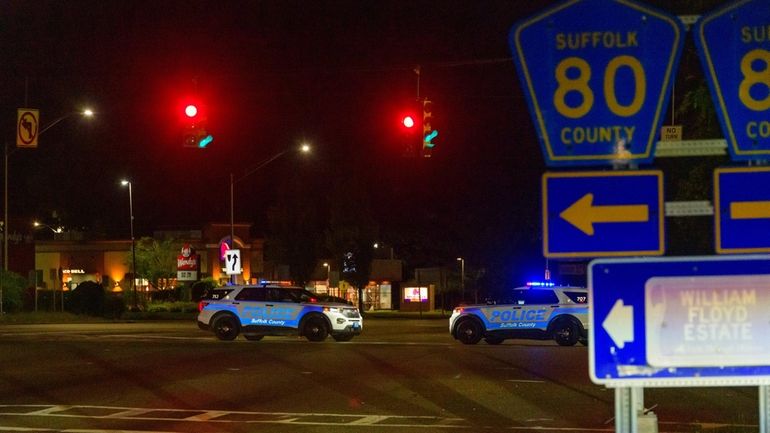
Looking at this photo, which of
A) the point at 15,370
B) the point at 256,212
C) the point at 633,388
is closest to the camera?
the point at 633,388

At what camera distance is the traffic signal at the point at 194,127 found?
21.1 metres

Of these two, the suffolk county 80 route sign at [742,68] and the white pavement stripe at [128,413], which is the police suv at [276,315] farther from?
the suffolk county 80 route sign at [742,68]

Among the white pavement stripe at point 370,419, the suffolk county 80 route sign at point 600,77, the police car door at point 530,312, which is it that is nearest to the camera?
the suffolk county 80 route sign at point 600,77

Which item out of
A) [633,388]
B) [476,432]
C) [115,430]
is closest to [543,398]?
[476,432]

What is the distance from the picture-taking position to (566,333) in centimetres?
2412

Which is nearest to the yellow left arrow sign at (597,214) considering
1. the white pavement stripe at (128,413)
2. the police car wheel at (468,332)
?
the white pavement stripe at (128,413)

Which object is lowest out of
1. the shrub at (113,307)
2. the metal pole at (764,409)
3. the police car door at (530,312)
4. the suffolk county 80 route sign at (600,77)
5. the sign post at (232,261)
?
the shrub at (113,307)

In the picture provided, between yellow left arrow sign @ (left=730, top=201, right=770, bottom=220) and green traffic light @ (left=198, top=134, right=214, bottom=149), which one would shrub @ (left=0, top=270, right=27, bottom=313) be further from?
yellow left arrow sign @ (left=730, top=201, right=770, bottom=220)

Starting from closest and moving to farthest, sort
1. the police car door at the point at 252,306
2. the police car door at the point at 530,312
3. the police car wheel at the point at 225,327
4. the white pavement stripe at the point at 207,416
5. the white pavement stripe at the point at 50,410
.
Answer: the white pavement stripe at the point at 207,416
the white pavement stripe at the point at 50,410
the police car door at the point at 530,312
the police car door at the point at 252,306
the police car wheel at the point at 225,327

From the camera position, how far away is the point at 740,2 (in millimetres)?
4777

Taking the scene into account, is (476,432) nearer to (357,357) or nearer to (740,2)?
(740,2)

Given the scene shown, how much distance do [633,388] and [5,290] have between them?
4252 cm

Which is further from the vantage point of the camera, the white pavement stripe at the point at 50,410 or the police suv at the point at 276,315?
the police suv at the point at 276,315

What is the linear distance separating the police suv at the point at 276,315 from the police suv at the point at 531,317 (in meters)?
3.18
